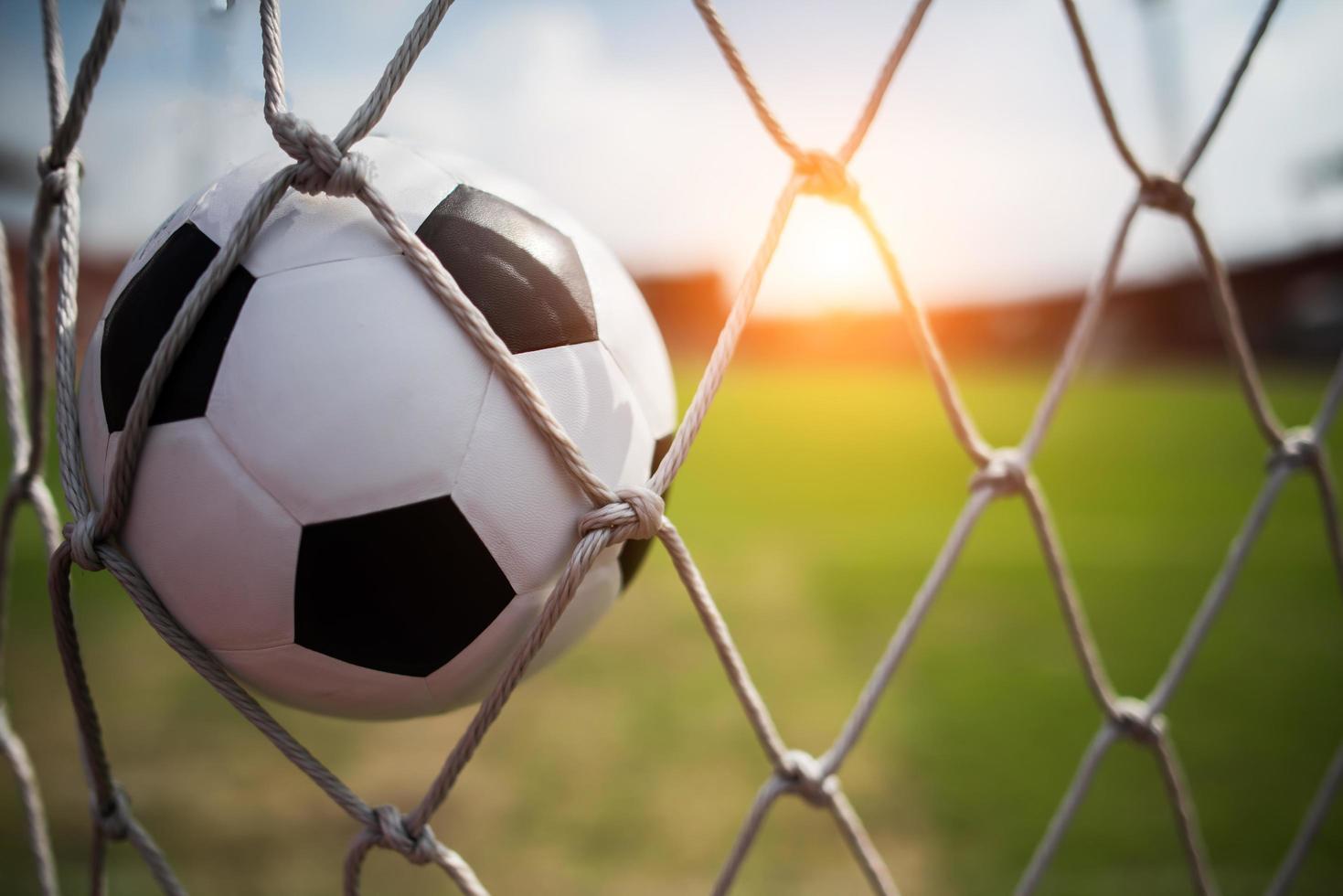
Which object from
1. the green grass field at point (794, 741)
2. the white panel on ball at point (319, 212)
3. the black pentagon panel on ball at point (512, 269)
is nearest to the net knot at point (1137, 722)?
the green grass field at point (794, 741)

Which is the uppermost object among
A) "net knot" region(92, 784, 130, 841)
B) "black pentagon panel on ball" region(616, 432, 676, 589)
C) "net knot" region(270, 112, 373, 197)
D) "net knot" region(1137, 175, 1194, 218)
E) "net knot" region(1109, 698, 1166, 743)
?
"net knot" region(1137, 175, 1194, 218)

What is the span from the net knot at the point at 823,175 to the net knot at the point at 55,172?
54cm

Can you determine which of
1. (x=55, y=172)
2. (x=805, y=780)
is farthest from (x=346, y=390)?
(x=805, y=780)

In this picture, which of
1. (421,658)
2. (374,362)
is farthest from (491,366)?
(421,658)

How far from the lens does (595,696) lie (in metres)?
1.94

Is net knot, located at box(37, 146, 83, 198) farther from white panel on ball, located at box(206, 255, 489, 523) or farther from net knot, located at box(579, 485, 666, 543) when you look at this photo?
net knot, located at box(579, 485, 666, 543)

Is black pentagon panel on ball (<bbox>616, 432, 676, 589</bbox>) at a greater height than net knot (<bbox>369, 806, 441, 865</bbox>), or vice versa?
black pentagon panel on ball (<bbox>616, 432, 676, 589</bbox>)

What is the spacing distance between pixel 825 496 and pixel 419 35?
4.28 meters

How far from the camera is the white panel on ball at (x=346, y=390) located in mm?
488

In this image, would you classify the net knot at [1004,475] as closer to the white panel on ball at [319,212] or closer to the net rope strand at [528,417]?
the net rope strand at [528,417]

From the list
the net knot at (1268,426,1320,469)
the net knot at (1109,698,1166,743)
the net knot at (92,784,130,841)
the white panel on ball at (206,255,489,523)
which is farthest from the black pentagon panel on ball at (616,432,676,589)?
the net knot at (1268,426,1320,469)

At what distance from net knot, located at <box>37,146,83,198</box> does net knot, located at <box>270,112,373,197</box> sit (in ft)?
0.90

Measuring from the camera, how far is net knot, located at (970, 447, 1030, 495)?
0.82 metres

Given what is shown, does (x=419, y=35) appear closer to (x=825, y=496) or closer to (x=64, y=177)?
(x=64, y=177)
